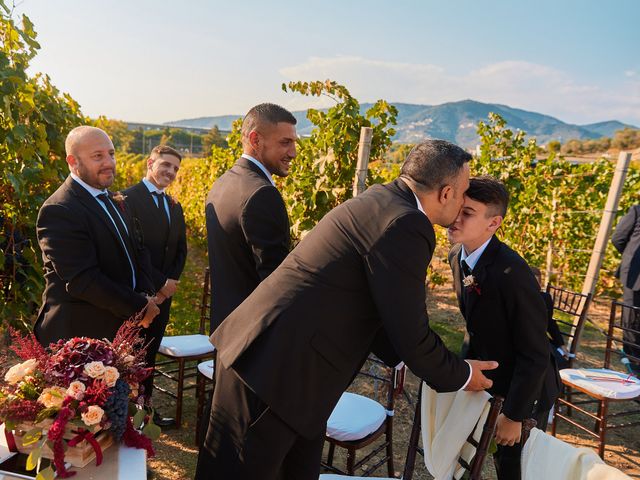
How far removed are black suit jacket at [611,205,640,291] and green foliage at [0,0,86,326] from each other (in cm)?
590

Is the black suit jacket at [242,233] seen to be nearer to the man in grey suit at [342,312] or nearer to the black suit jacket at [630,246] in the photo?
the man in grey suit at [342,312]

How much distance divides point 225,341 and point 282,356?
29cm

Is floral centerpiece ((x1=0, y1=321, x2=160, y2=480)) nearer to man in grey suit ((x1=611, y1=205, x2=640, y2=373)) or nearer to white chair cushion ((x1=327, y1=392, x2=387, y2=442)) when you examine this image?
white chair cushion ((x1=327, y1=392, x2=387, y2=442))

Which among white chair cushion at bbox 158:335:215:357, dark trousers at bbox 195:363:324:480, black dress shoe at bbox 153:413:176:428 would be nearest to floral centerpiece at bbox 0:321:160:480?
dark trousers at bbox 195:363:324:480

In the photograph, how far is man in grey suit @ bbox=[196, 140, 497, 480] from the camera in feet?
5.26

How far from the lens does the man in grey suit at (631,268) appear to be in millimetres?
5363

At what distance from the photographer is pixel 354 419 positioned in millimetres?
2787

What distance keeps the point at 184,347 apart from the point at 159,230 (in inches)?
42.9

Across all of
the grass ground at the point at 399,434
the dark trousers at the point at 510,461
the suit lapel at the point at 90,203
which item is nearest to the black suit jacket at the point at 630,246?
the grass ground at the point at 399,434

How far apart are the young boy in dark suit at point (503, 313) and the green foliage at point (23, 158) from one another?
9.87 feet

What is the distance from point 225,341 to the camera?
1907 millimetres

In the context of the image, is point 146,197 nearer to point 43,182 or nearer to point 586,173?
point 43,182

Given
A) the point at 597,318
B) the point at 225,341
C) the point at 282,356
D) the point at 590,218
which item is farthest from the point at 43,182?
the point at 590,218

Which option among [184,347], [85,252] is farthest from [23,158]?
[184,347]
